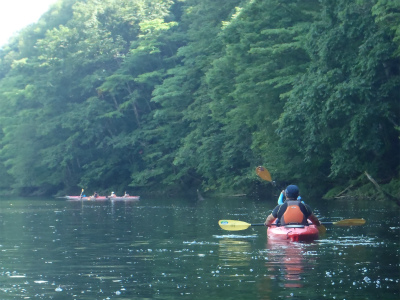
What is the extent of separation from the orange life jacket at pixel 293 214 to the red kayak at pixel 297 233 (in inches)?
7.2

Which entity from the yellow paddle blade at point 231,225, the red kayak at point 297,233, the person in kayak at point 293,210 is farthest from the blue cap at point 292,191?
the yellow paddle blade at point 231,225

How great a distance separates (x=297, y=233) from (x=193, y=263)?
350 cm

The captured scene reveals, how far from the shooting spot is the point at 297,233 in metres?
16.3

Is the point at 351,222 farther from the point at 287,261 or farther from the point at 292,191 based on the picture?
the point at 287,261

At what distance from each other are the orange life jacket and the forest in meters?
13.6

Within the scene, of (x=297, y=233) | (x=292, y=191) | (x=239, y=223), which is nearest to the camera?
(x=297, y=233)

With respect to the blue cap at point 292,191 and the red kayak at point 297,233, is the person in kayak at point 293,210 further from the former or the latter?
the red kayak at point 297,233

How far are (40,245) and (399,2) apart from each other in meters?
17.0

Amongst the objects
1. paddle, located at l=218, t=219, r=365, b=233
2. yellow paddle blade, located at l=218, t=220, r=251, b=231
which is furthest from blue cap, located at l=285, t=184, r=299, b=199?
yellow paddle blade, located at l=218, t=220, r=251, b=231

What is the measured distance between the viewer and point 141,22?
193 feet

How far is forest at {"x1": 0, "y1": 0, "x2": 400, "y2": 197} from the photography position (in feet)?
101

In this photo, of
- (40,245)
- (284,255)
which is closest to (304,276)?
(284,255)

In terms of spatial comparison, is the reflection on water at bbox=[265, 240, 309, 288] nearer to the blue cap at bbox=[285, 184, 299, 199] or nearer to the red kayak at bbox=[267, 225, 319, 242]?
the red kayak at bbox=[267, 225, 319, 242]

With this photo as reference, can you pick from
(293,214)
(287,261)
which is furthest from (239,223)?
(287,261)
